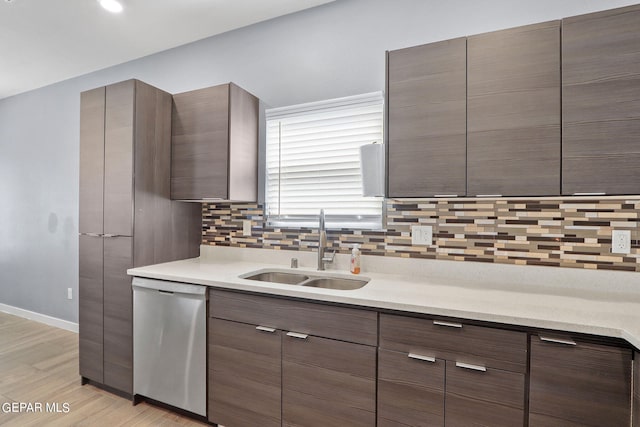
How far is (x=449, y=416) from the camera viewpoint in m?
1.40

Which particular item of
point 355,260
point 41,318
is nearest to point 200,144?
point 355,260

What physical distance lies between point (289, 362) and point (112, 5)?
8.78ft

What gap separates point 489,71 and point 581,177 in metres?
0.66

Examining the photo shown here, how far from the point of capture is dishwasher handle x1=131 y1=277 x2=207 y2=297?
6.40ft

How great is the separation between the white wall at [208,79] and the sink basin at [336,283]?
1.28m

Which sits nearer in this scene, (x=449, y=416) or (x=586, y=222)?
(x=449, y=416)

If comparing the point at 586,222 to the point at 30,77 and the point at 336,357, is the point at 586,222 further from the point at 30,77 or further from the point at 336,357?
the point at 30,77

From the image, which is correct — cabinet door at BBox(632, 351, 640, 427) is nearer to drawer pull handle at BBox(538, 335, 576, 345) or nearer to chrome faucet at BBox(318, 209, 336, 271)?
drawer pull handle at BBox(538, 335, 576, 345)

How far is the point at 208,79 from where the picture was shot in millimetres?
2867

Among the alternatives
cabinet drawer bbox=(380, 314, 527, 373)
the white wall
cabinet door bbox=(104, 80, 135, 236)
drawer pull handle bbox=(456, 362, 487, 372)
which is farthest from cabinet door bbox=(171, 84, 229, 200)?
drawer pull handle bbox=(456, 362, 487, 372)

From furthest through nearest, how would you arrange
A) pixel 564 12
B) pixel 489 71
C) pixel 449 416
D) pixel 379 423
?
pixel 564 12 → pixel 489 71 → pixel 379 423 → pixel 449 416

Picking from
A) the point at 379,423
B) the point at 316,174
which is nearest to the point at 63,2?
the point at 316,174

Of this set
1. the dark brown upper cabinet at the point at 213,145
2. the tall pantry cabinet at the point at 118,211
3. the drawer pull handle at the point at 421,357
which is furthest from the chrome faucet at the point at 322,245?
the tall pantry cabinet at the point at 118,211

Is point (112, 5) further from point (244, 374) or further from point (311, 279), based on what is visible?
point (244, 374)
